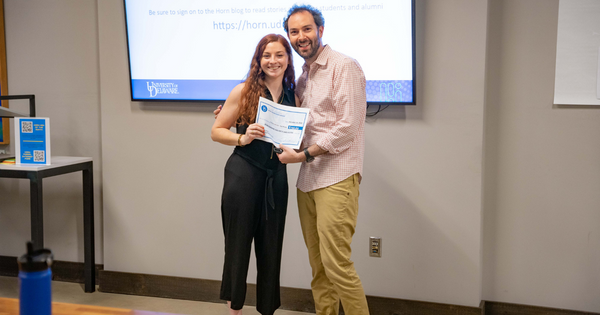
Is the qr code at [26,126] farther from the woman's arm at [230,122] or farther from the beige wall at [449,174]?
the woman's arm at [230,122]

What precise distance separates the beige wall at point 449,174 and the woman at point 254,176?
0.68m

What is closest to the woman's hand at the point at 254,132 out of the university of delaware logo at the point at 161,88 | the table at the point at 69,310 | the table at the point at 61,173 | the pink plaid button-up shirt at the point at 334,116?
the pink plaid button-up shirt at the point at 334,116

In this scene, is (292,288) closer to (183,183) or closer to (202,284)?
(202,284)

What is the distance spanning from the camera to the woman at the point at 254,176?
1.95 meters

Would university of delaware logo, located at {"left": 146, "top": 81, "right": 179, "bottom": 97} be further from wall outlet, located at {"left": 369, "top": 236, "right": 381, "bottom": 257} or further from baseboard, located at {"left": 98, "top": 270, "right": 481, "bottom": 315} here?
wall outlet, located at {"left": 369, "top": 236, "right": 381, "bottom": 257}

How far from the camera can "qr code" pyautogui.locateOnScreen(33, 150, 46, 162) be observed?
263cm

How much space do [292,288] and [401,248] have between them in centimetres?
69

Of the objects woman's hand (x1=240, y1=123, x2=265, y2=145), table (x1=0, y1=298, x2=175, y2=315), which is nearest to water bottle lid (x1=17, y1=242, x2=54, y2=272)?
table (x1=0, y1=298, x2=175, y2=315)

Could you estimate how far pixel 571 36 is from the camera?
2.36 m

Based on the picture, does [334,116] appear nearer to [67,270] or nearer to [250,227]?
[250,227]

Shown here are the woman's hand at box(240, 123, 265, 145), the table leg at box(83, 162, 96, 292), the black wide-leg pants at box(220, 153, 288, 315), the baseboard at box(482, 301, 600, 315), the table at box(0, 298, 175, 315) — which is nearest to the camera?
the table at box(0, 298, 175, 315)

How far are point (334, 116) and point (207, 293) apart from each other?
5.15 ft

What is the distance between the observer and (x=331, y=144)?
1.87m

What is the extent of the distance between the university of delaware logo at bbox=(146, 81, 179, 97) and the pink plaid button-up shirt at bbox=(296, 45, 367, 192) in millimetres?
1088
